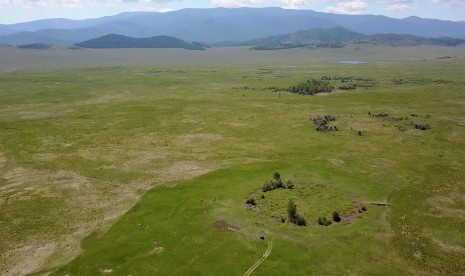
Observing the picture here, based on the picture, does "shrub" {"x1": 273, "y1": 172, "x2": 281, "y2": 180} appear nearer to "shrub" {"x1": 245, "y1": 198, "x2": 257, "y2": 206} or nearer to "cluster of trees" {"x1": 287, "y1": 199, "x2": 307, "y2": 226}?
"shrub" {"x1": 245, "y1": 198, "x2": 257, "y2": 206}

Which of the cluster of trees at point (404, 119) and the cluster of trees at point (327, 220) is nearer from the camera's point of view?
the cluster of trees at point (327, 220)

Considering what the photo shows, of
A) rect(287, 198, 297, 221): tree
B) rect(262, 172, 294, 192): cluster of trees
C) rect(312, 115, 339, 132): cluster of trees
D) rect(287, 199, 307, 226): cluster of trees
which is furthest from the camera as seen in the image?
rect(312, 115, 339, 132): cluster of trees

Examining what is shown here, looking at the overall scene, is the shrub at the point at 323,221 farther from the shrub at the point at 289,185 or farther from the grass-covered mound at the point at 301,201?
the shrub at the point at 289,185

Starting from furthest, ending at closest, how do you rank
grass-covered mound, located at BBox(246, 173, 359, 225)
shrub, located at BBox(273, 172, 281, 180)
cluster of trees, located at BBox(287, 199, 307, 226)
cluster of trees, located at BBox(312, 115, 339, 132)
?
1. cluster of trees, located at BBox(312, 115, 339, 132)
2. shrub, located at BBox(273, 172, 281, 180)
3. grass-covered mound, located at BBox(246, 173, 359, 225)
4. cluster of trees, located at BBox(287, 199, 307, 226)

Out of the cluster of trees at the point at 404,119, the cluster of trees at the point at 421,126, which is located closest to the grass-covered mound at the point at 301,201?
the cluster of trees at the point at 404,119

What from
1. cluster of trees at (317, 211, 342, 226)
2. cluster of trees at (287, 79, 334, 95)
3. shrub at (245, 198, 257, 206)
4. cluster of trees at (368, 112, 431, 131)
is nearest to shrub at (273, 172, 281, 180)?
shrub at (245, 198, 257, 206)

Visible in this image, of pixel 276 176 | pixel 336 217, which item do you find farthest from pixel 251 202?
pixel 336 217

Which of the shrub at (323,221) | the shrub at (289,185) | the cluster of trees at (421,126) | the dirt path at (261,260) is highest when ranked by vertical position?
the cluster of trees at (421,126)
